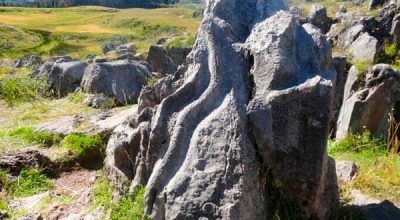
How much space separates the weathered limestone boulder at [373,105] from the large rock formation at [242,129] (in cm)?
456

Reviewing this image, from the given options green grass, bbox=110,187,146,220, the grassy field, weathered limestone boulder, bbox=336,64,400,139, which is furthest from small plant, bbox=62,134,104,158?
the grassy field

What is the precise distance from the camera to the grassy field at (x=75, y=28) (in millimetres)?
69250

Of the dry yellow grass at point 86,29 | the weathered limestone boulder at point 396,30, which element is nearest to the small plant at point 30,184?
the weathered limestone boulder at point 396,30

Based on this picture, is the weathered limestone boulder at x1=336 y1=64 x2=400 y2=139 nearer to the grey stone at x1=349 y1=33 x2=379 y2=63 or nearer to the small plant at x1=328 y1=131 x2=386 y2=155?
the small plant at x1=328 y1=131 x2=386 y2=155

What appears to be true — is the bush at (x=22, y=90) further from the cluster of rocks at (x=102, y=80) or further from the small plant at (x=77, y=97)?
the small plant at (x=77, y=97)

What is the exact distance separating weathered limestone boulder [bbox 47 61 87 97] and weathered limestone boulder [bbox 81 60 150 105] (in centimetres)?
142

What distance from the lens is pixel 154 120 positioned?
207 inches

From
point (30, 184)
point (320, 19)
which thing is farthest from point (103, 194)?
point (320, 19)

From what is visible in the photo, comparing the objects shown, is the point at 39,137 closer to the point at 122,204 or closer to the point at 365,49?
the point at 122,204

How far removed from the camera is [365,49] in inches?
662

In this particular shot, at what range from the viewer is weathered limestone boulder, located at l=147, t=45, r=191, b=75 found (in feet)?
63.0

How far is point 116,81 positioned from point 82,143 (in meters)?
4.90

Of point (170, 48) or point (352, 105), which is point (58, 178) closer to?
point (352, 105)

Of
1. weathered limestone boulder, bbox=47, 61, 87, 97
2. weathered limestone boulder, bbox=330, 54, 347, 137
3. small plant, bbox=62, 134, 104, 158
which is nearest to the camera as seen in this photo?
small plant, bbox=62, 134, 104, 158
